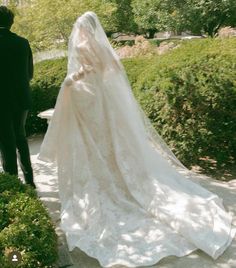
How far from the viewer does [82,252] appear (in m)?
3.77

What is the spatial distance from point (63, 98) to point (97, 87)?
1.29 ft

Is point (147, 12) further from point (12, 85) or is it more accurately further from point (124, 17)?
point (12, 85)

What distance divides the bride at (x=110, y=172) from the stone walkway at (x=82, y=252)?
137 mm

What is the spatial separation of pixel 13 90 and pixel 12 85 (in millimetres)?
54

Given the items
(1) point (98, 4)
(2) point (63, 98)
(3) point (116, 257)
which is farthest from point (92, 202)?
(1) point (98, 4)

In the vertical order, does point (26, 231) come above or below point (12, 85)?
below

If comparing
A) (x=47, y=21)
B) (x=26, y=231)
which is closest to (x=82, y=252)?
(x=26, y=231)

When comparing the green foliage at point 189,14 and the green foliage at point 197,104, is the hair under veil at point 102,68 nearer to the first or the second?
the green foliage at point 197,104

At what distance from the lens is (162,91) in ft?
19.0

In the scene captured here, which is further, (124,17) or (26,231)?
(124,17)

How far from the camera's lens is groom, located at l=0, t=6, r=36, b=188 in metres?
4.34

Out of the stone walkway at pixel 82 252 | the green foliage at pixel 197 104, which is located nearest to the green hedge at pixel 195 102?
the green foliage at pixel 197 104

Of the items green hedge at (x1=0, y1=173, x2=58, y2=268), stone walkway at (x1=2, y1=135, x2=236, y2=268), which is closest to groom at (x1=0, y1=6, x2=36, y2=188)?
stone walkway at (x1=2, y1=135, x2=236, y2=268)

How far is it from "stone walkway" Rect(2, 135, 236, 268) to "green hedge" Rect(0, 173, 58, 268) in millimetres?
627
